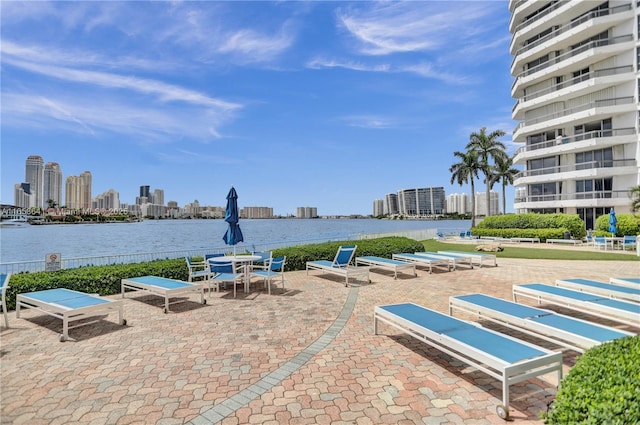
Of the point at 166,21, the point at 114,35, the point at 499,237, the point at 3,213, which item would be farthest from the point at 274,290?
the point at 3,213

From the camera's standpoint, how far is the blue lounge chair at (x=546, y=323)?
4.25 metres

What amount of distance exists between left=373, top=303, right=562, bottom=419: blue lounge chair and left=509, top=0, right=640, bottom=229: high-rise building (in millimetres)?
33502

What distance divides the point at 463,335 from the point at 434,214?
144559 millimetres

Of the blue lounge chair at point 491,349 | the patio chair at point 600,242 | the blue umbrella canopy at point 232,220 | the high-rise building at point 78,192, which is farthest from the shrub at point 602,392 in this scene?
the high-rise building at point 78,192

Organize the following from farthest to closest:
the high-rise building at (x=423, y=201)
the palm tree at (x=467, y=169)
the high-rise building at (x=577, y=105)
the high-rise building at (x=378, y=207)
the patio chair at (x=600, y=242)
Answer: the high-rise building at (x=378, y=207), the high-rise building at (x=423, y=201), the palm tree at (x=467, y=169), the high-rise building at (x=577, y=105), the patio chair at (x=600, y=242)

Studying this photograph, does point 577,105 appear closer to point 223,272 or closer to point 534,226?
point 534,226

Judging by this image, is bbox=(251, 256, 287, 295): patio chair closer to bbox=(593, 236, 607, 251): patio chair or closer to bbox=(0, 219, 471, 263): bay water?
bbox=(0, 219, 471, 263): bay water

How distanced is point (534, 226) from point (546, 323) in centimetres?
2990

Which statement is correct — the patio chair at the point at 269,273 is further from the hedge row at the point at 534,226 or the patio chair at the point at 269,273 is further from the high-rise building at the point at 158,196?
the high-rise building at the point at 158,196

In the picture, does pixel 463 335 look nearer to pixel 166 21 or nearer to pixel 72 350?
pixel 72 350

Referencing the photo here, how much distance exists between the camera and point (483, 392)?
3.97 m

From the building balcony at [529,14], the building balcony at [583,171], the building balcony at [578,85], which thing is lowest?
the building balcony at [583,171]

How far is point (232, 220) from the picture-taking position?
1068 centimetres

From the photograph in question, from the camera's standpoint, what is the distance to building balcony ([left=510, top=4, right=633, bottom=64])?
28.6 meters
